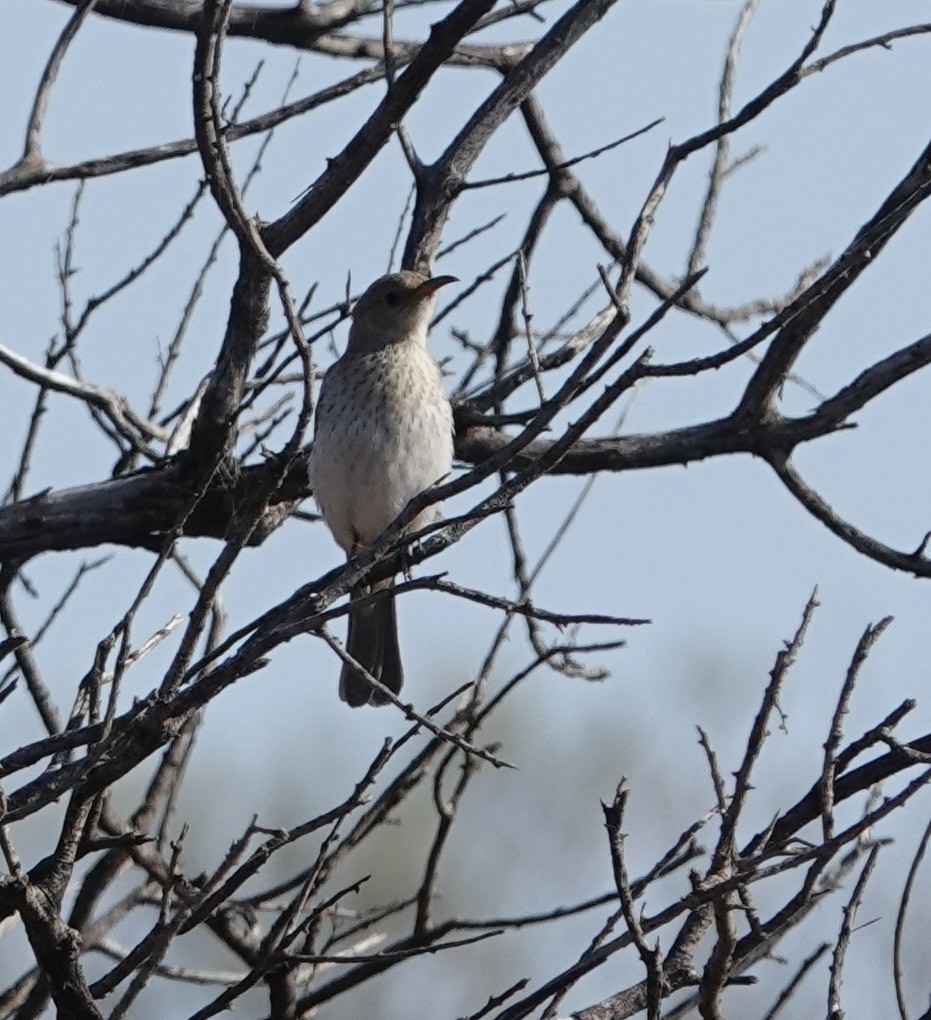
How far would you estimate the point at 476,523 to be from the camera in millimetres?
3127

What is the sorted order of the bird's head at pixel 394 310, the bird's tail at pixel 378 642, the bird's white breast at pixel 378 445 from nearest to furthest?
1. the bird's white breast at pixel 378 445
2. the bird's head at pixel 394 310
3. the bird's tail at pixel 378 642

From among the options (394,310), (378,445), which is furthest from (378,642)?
(394,310)

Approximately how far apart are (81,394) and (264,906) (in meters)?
1.46

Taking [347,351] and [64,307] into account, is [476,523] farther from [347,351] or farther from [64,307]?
[347,351]

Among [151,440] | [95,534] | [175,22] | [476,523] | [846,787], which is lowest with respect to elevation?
[846,787]

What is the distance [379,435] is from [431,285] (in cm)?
56

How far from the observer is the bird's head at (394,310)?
19.3ft

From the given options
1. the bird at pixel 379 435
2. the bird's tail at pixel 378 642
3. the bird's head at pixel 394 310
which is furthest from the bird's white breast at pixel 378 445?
the bird's tail at pixel 378 642

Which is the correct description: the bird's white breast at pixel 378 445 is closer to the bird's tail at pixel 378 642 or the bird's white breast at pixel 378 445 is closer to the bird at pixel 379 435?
the bird at pixel 379 435

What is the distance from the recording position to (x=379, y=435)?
18.6ft

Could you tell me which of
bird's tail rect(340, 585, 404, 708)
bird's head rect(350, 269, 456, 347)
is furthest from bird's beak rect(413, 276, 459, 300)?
bird's tail rect(340, 585, 404, 708)

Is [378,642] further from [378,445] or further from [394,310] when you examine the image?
[394,310]

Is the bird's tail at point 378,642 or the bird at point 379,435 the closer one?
the bird at point 379,435

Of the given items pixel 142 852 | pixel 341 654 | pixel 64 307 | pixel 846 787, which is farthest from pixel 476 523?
pixel 64 307
